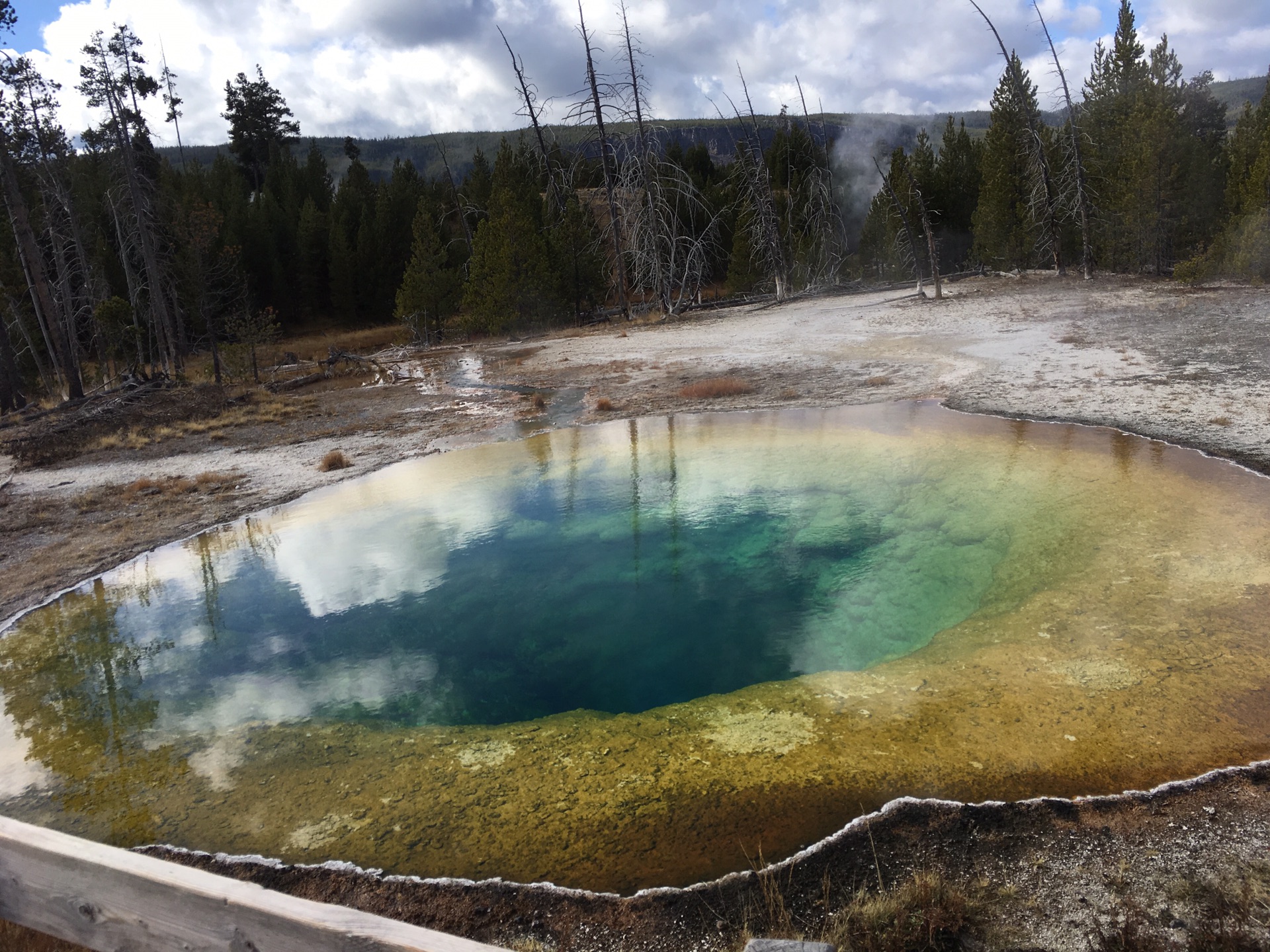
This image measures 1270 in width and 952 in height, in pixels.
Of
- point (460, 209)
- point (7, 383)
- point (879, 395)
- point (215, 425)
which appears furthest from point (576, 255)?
point (879, 395)

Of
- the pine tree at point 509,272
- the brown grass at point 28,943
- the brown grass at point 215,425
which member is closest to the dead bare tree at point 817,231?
the pine tree at point 509,272

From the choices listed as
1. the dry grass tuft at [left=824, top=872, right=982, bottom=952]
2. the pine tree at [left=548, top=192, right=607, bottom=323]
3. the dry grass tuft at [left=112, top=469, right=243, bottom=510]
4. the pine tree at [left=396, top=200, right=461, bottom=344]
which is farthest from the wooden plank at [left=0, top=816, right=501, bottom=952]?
the pine tree at [left=396, top=200, right=461, bottom=344]

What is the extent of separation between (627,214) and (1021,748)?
24763 millimetres

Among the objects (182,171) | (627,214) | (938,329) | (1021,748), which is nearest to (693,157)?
(627,214)

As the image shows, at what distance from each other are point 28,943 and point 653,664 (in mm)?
3707

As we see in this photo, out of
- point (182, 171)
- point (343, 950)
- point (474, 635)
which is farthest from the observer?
point (182, 171)

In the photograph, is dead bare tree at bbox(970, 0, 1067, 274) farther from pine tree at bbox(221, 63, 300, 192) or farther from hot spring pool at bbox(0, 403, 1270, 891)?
pine tree at bbox(221, 63, 300, 192)

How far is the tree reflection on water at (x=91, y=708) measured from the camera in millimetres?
4531

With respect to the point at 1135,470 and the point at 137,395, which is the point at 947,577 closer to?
the point at 1135,470

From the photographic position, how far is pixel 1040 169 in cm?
2383

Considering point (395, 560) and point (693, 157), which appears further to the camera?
point (693, 157)

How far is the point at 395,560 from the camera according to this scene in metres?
7.80

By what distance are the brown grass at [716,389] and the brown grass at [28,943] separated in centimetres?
1187

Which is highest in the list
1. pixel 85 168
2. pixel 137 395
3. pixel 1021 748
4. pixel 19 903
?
pixel 85 168
